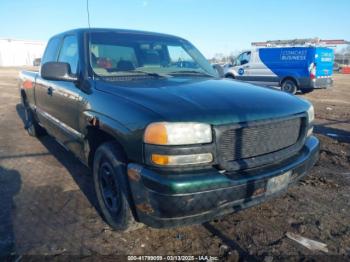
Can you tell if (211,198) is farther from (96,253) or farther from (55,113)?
(55,113)

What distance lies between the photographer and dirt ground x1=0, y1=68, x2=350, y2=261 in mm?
2604

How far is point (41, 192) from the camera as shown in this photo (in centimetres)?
370

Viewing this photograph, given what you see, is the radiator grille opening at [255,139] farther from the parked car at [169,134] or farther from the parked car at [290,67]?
the parked car at [290,67]

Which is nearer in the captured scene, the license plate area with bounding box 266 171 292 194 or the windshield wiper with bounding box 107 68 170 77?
the license plate area with bounding box 266 171 292 194

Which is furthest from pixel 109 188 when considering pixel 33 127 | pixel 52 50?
pixel 33 127

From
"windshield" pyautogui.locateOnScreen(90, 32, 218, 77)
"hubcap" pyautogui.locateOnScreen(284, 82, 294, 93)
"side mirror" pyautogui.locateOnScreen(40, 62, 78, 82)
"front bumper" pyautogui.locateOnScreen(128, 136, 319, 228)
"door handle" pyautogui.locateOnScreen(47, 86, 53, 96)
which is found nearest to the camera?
"front bumper" pyautogui.locateOnScreen(128, 136, 319, 228)

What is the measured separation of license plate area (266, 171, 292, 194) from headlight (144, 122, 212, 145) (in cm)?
69

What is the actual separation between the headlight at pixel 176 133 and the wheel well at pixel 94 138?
2.55 feet

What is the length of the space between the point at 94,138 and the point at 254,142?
5.13 ft

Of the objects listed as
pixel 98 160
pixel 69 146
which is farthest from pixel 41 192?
pixel 98 160

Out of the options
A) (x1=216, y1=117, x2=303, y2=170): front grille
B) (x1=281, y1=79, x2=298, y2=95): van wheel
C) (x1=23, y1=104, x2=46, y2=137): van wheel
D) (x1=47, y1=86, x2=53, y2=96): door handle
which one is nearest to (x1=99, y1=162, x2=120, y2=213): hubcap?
(x1=216, y1=117, x2=303, y2=170): front grille

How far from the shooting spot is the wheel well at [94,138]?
9.72ft

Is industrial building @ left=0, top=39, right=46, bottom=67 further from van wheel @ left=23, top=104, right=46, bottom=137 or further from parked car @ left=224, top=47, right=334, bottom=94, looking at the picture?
van wheel @ left=23, top=104, right=46, bottom=137

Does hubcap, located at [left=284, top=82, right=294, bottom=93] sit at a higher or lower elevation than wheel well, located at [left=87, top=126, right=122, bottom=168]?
lower
